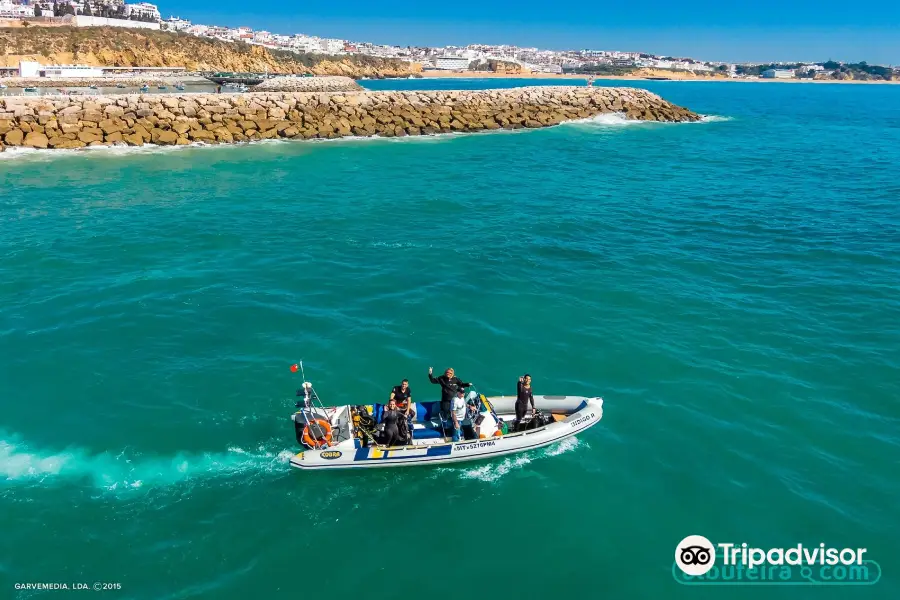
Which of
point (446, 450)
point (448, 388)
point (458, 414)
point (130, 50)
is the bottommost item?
point (446, 450)

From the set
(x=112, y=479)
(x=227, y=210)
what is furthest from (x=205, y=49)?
(x=112, y=479)

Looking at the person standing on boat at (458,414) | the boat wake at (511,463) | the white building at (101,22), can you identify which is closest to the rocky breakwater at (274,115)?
the person standing on boat at (458,414)

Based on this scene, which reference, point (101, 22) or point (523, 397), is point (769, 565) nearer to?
point (523, 397)

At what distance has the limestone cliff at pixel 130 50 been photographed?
96.9 meters

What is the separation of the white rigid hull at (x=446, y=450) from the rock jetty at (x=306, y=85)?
190 ft

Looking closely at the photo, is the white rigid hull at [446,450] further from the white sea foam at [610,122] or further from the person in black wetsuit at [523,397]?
the white sea foam at [610,122]

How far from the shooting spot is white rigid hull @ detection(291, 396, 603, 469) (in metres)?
13.9

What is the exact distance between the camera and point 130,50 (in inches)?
4294

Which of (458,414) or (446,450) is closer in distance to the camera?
(446,450)

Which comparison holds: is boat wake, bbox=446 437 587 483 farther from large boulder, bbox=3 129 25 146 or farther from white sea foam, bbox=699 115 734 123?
white sea foam, bbox=699 115 734 123

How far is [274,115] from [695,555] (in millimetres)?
52071

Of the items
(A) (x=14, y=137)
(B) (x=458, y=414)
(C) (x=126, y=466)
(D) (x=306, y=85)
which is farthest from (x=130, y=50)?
(B) (x=458, y=414)

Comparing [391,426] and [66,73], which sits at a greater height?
[66,73]

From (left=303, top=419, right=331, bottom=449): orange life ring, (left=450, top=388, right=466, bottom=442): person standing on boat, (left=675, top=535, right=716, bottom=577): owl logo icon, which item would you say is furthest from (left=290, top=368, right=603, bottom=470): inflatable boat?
(left=675, top=535, right=716, bottom=577): owl logo icon
